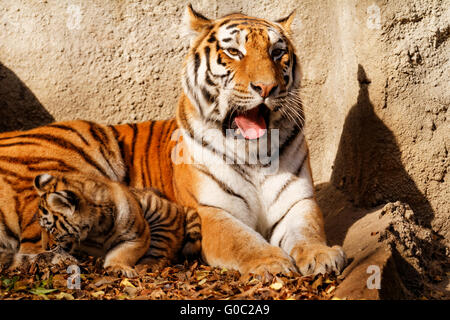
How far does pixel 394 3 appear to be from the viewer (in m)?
4.03

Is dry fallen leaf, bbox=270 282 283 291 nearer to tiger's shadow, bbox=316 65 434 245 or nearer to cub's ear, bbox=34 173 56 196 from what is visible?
tiger's shadow, bbox=316 65 434 245

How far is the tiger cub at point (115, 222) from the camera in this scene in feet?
11.0

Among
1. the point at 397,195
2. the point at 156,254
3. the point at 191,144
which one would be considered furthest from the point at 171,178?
the point at 397,195

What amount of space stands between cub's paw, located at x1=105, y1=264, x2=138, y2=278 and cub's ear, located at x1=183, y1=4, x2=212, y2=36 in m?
1.75

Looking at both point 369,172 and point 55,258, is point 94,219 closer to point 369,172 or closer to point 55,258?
point 55,258

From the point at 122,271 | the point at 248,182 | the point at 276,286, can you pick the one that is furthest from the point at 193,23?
the point at 276,286

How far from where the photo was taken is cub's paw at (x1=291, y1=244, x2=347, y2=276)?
10.5ft

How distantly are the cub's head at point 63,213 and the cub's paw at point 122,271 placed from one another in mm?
253

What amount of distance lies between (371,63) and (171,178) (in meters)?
1.69

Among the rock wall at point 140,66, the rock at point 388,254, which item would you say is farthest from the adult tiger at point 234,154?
the rock wall at point 140,66

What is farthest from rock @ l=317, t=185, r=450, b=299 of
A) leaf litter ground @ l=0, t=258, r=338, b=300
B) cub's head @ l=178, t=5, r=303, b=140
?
cub's head @ l=178, t=5, r=303, b=140

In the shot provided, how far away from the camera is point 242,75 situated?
364cm
